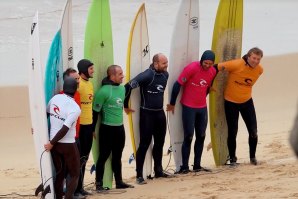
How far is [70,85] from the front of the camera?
22.5 ft

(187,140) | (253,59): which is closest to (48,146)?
(187,140)

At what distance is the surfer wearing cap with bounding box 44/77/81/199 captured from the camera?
681 centimetres

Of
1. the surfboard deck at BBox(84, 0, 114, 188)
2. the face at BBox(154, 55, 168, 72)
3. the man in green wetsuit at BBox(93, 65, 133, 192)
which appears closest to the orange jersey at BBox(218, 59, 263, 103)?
the face at BBox(154, 55, 168, 72)

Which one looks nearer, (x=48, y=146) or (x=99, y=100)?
(x=48, y=146)

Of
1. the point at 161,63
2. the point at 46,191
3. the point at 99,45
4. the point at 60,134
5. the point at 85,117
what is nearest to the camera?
the point at 60,134

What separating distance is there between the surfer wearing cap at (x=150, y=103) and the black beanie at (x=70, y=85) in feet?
4.63

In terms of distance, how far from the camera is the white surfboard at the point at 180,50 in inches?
353

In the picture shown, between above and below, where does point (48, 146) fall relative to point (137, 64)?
below

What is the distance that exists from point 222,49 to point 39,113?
10.7ft

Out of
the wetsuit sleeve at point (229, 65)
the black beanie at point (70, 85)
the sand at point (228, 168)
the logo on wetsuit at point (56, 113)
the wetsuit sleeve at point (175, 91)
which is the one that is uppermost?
the wetsuit sleeve at point (229, 65)

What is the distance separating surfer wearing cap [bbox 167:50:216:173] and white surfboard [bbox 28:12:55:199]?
6.79 ft

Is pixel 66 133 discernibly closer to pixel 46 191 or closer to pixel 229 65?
pixel 46 191

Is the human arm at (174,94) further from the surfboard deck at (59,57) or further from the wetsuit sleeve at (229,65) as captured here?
the surfboard deck at (59,57)

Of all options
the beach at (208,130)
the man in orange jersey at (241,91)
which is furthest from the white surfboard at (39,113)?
the man in orange jersey at (241,91)
